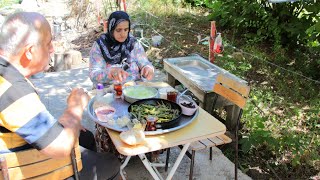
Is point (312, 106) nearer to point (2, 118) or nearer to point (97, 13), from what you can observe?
point (2, 118)

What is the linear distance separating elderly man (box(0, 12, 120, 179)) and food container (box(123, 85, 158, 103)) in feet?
3.06

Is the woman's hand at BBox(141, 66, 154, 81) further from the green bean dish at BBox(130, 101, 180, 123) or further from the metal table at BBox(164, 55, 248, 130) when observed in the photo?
the green bean dish at BBox(130, 101, 180, 123)

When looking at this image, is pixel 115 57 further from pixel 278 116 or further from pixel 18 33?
pixel 278 116

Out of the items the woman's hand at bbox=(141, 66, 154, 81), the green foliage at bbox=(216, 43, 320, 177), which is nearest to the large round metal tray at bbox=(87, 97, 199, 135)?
the woman's hand at bbox=(141, 66, 154, 81)

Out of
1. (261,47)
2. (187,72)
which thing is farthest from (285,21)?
(187,72)

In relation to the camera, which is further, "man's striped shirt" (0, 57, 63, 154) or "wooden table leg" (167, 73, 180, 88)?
"wooden table leg" (167, 73, 180, 88)

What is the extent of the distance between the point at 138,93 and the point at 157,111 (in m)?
0.43

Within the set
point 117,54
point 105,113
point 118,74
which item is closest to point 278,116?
point 117,54

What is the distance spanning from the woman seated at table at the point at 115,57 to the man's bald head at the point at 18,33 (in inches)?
57.1

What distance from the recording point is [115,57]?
130 inches

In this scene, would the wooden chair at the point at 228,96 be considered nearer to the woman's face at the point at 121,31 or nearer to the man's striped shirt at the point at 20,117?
the woman's face at the point at 121,31

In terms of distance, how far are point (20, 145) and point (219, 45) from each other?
3399 mm

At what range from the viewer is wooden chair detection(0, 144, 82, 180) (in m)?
1.56

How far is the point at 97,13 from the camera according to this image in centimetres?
916
